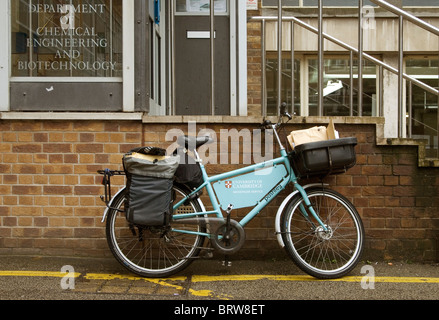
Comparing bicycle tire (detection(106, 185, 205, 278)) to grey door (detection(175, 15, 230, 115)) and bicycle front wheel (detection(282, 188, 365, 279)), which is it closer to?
bicycle front wheel (detection(282, 188, 365, 279))

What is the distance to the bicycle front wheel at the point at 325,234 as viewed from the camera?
13.3 ft

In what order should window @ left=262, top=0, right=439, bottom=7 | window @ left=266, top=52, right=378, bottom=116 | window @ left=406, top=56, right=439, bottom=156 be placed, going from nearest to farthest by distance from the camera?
window @ left=266, top=52, right=378, bottom=116
window @ left=406, top=56, right=439, bottom=156
window @ left=262, top=0, right=439, bottom=7

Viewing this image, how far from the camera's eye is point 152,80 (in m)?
5.20

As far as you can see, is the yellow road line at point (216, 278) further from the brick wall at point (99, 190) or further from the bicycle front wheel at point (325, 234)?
the brick wall at point (99, 190)

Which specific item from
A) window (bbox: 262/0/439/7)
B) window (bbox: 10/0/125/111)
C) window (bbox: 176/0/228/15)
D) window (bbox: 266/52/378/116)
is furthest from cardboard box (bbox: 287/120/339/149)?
window (bbox: 262/0/439/7)

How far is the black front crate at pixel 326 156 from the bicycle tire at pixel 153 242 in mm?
964

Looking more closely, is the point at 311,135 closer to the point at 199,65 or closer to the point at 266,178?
the point at 266,178

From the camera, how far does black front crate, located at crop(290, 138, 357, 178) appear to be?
157 inches

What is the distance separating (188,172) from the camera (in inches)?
160

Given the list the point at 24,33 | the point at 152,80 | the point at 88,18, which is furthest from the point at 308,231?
the point at 24,33

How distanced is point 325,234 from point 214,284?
102 centimetres

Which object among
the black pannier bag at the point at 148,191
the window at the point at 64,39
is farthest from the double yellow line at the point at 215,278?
the window at the point at 64,39

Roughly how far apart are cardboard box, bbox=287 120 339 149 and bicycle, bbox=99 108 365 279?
0.12m

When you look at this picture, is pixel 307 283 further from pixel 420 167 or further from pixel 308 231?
pixel 420 167
